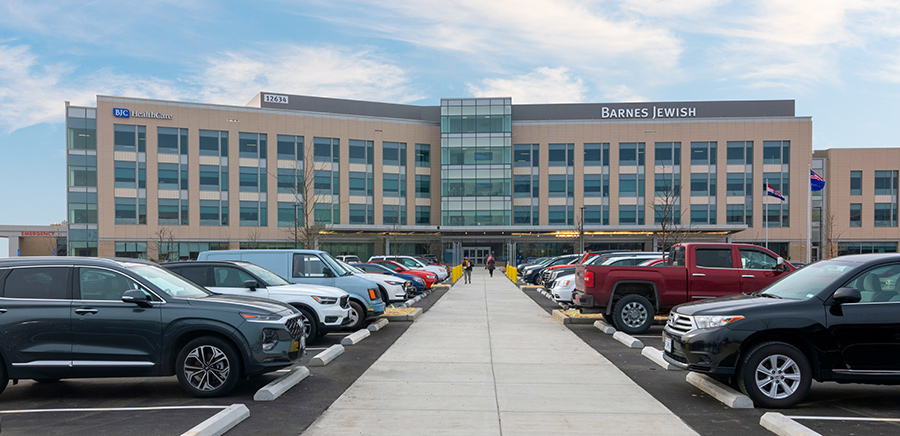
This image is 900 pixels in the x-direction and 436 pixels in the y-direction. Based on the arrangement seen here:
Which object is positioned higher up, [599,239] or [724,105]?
[724,105]

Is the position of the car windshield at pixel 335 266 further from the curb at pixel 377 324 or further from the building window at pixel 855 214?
the building window at pixel 855 214

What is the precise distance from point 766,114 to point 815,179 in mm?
41135

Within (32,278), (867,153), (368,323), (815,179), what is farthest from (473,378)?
(867,153)

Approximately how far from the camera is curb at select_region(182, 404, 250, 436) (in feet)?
19.3

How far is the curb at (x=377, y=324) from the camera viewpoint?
1423 cm

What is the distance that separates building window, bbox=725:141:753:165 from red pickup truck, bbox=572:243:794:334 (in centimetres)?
6075

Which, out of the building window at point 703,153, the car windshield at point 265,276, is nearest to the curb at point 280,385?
the car windshield at point 265,276

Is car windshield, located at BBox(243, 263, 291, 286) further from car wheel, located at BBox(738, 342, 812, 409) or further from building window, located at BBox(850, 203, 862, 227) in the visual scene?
building window, located at BBox(850, 203, 862, 227)

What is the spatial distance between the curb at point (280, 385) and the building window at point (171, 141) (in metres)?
60.5

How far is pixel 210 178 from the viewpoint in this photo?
64438mm

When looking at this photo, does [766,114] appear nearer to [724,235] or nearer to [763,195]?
[763,195]

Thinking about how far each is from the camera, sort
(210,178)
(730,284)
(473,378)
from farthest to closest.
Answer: (210,178) → (730,284) → (473,378)

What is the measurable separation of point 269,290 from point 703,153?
65.6m

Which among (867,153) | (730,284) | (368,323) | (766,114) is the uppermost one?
(766,114)
